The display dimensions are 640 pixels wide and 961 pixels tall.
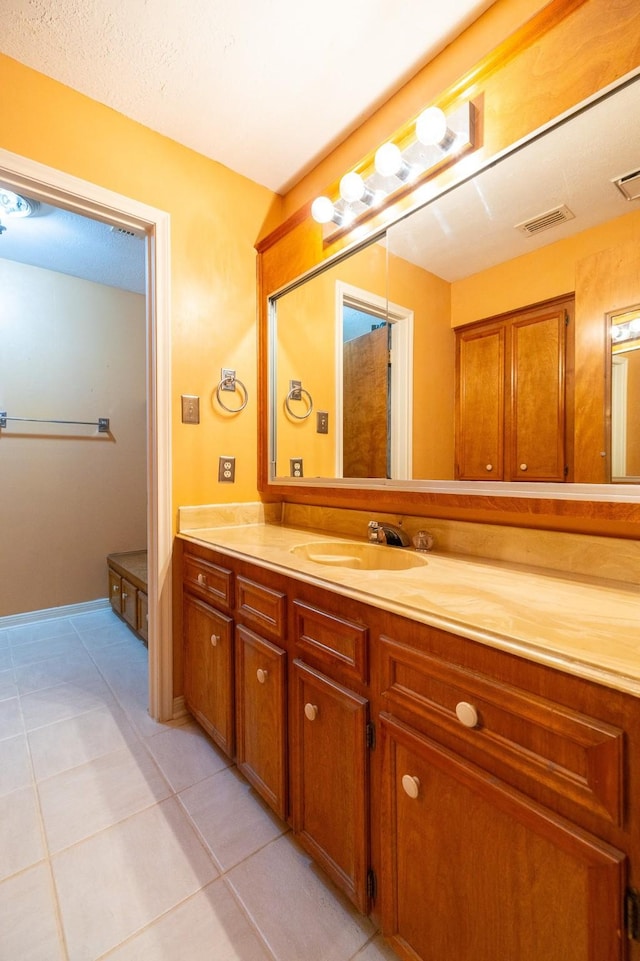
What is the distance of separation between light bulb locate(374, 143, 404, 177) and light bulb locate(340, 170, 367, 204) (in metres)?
0.11

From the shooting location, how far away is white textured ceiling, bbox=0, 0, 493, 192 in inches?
47.2

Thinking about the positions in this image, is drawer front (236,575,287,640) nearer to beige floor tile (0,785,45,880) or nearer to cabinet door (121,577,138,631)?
beige floor tile (0,785,45,880)

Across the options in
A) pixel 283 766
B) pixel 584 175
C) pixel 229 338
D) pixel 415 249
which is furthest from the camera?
pixel 229 338

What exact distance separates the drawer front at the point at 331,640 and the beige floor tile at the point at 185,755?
0.79 metres

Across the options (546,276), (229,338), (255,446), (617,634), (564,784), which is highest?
(229,338)

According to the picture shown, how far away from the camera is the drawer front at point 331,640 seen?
843mm

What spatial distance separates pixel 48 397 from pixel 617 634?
334cm

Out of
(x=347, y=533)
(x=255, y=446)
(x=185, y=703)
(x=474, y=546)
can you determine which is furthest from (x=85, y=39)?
(x=185, y=703)

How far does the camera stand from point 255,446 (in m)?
1.97

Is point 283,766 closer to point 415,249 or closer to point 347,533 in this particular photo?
point 347,533

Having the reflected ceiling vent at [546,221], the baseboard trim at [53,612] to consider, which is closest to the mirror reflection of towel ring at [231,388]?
the reflected ceiling vent at [546,221]

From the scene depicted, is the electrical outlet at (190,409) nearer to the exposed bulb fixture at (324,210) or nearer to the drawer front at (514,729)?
the exposed bulb fixture at (324,210)

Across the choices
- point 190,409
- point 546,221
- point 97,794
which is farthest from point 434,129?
point 97,794

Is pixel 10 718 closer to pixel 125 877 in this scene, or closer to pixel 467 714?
pixel 125 877
